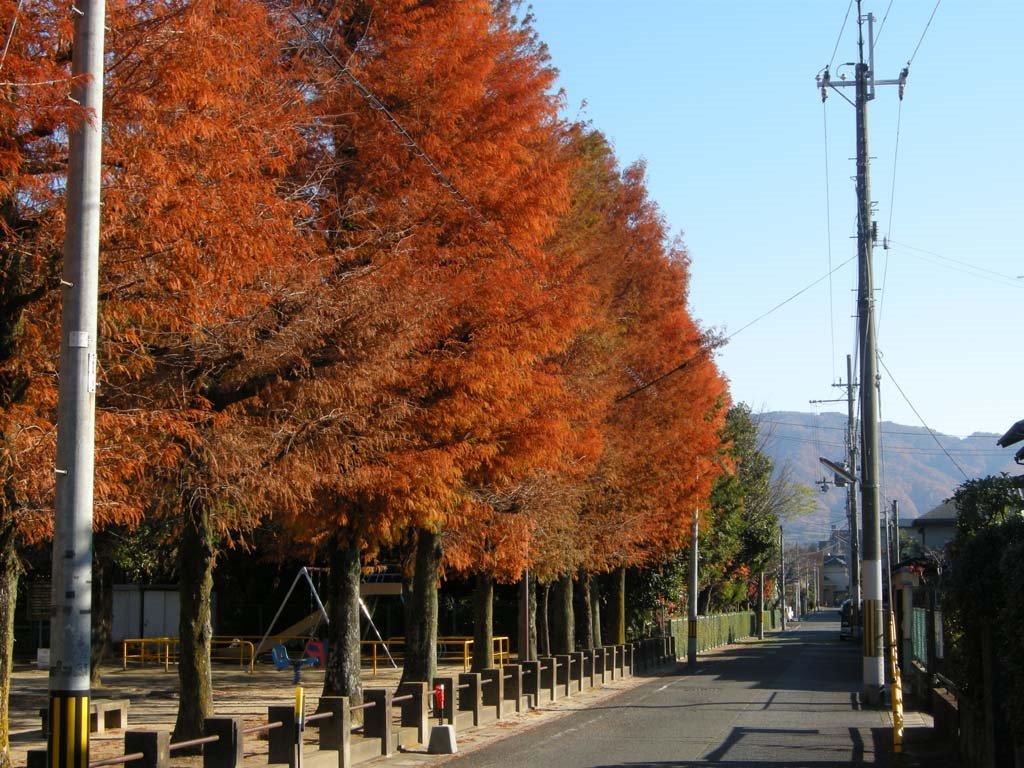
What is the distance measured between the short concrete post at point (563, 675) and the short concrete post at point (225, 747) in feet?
52.1

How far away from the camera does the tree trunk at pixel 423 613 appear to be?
832 inches

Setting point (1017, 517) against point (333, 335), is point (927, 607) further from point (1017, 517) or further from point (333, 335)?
point (333, 335)

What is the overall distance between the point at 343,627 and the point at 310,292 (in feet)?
23.2

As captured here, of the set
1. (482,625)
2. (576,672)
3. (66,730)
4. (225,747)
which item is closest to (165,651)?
(576,672)

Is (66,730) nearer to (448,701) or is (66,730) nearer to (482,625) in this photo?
(448,701)

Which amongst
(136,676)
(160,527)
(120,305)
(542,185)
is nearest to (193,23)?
(120,305)

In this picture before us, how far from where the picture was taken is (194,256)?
11.1 meters

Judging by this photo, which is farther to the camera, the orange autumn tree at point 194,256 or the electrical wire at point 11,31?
the orange autumn tree at point 194,256

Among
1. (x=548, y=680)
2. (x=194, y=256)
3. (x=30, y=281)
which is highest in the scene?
(x=194, y=256)

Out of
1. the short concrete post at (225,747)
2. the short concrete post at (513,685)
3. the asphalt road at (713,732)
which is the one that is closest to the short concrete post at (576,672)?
the asphalt road at (713,732)

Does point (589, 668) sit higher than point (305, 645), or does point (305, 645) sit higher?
point (305, 645)

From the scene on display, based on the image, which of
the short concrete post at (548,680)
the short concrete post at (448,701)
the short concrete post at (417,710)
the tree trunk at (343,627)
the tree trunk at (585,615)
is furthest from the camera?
the tree trunk at (585,615)

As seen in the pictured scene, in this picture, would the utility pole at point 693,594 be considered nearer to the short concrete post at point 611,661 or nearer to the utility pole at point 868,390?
the short concrete post at point 611,661

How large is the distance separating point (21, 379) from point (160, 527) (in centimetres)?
1557
